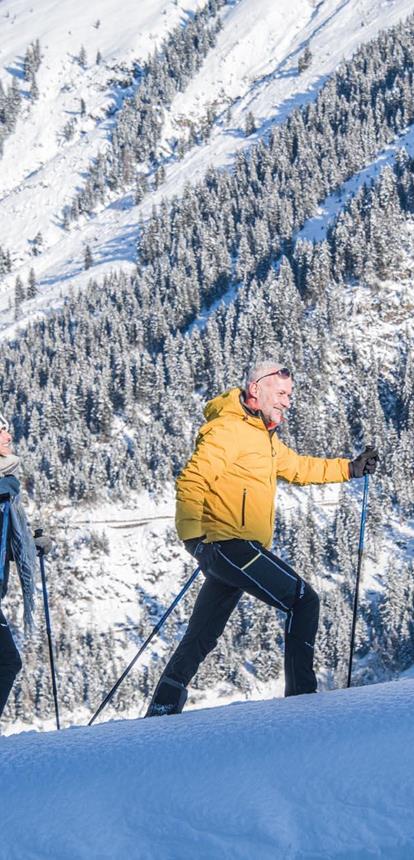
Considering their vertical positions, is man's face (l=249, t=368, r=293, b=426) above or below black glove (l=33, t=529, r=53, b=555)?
above

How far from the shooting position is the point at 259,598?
4.78 m

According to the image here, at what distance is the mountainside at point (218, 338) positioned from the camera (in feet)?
230

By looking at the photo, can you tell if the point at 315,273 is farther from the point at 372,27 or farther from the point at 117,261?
the point at 372,27

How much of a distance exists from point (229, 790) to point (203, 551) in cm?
232

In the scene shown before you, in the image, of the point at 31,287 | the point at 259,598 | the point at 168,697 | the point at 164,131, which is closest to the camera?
the point at 259,598

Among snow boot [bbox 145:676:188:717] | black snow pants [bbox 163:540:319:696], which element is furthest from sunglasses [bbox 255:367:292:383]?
snow boot [bbox 145:676:188:717]

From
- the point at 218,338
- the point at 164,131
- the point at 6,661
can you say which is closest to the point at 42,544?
the point at 6,661

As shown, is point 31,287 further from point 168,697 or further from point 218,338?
point 168,697

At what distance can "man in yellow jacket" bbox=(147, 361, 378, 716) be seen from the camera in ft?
15.7

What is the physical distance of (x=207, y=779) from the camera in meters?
2.71

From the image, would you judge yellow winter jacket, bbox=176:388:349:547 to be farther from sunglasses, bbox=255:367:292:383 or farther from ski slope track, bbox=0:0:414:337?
ski slope track, bbox=0:0:414:337

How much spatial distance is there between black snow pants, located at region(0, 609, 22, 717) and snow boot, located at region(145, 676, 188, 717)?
90cm

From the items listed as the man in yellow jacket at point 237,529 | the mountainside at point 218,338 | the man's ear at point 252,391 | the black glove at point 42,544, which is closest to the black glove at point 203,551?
the man in yellow jacket at point 237,529

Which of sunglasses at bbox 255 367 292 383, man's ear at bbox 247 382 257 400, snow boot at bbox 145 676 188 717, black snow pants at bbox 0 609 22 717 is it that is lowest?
snow boot at bbox 145 676 188 717
